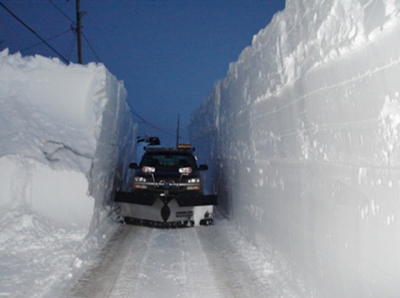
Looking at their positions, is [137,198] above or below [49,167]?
below

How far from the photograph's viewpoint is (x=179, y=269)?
595cm

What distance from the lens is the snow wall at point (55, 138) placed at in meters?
7.39

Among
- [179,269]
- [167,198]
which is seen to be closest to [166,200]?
[167,198]

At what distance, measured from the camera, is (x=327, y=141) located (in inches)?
156

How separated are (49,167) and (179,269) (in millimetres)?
3502

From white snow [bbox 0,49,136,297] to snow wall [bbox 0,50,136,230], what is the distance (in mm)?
18

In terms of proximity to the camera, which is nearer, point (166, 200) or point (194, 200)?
point (166, 200)

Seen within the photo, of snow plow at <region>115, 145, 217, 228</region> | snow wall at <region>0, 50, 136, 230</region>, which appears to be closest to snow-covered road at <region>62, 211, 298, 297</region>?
snow plow at <region>115, 145, 217, 228</region>

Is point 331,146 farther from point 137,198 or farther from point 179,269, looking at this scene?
point 137,198

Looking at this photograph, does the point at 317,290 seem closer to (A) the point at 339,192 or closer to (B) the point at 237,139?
(A) the point at 339,192

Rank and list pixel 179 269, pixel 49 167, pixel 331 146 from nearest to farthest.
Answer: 1. pixel 331 146
2. pixel 179 269
3. pixel 49 167

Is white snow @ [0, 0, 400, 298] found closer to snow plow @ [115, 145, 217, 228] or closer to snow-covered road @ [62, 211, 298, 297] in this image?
snow-covered road @ [62, 211, 298, 297]

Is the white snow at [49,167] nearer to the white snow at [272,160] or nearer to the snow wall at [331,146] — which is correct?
the white snow at [272,160]

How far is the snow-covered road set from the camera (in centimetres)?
497
